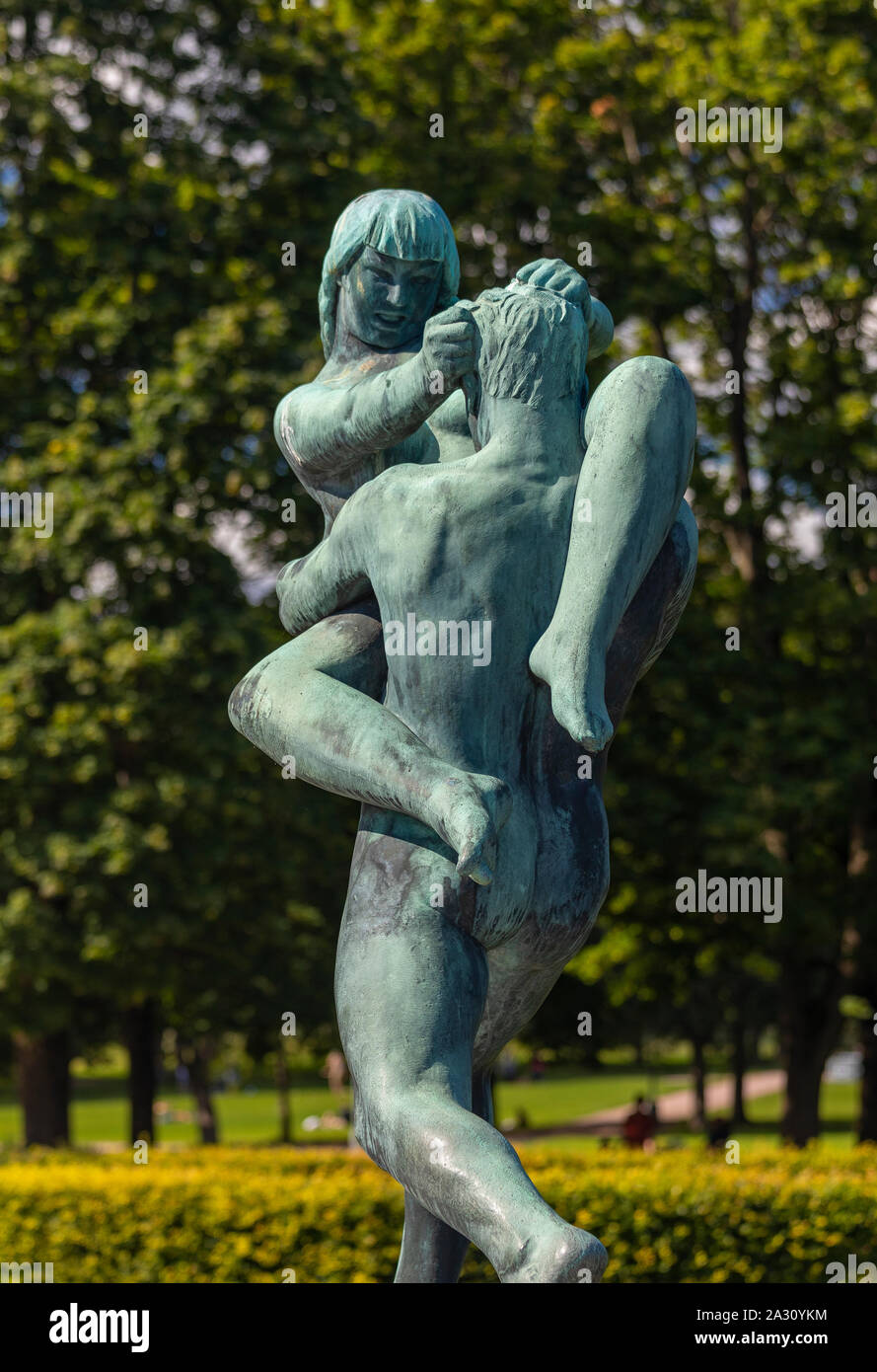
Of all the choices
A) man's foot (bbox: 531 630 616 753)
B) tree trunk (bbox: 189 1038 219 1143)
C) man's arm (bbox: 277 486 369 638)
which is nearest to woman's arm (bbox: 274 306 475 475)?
man's arm (bbox: 277 486 369 638)

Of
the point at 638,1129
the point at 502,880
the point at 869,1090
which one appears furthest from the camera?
the point at 638,1129

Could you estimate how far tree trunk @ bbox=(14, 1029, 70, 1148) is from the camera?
1564 centimetres

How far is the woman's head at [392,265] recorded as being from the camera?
12.0ft

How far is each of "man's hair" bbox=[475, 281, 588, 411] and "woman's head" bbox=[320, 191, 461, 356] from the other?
0.31 m

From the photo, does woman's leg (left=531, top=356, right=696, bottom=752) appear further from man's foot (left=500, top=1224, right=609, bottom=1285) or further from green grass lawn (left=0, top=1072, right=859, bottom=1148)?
green grass lawn (left=0, top=1072, right=859, bottom=1148)

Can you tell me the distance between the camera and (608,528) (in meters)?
3.31

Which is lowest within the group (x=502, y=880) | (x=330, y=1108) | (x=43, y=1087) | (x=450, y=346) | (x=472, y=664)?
(x=330, y=1108)

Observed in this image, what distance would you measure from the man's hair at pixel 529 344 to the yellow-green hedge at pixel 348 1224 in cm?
684

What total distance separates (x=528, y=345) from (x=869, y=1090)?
15.5 m

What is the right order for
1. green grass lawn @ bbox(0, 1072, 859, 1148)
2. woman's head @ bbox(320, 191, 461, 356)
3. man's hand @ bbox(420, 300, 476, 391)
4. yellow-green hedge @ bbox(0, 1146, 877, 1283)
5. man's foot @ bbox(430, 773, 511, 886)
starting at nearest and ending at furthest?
1. man's foot @ bbox(430, 773, 511, 886)
2. man's hand @ bbox(420, 300, 476, 391)
3. woman's head @ bbox(320, 191, 461, 356)
4. yellow-green hedge @ bbox(0, 1146, 877, 1283)
5. green grass lawn @ bbox(0, 1072, 859, 1148)

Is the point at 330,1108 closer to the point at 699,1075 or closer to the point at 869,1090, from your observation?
the point at 699,1075

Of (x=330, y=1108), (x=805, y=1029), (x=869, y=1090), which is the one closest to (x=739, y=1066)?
(x=330, y=1108)

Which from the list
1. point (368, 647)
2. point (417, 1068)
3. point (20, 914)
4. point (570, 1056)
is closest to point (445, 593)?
point (368, 647)
